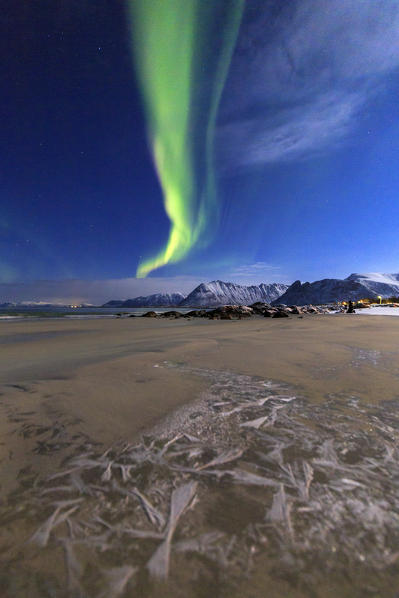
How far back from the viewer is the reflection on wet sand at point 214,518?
886 millimetres

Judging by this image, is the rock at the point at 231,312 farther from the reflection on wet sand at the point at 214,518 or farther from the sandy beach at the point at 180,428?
the reflection on wet sand at the point at 214,518

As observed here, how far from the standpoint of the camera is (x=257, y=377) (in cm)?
324

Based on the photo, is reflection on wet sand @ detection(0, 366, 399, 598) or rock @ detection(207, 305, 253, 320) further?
rock @ detection(207, 305, 253, 320)

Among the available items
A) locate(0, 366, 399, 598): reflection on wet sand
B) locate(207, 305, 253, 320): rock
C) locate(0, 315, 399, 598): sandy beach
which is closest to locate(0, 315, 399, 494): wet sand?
locate(0, 315, 399, 598): sandy beach

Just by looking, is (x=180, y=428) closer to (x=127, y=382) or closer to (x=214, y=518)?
(x=214, y=518)

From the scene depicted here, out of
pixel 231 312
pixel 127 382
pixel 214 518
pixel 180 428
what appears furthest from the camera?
pixel 231 312

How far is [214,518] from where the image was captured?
1119 mm

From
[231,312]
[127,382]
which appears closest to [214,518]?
[127,382]

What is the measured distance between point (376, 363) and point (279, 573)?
393 cm

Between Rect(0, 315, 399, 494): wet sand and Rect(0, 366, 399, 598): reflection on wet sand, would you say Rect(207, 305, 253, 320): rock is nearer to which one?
Rect(0, 315, 399, 494): wet sand

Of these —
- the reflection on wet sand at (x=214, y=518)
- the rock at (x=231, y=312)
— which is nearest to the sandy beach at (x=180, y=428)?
the reflection on wet sand at (x=214, y=518)

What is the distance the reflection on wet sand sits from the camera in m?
0.89

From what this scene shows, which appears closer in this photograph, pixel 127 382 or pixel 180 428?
pixel 180 428

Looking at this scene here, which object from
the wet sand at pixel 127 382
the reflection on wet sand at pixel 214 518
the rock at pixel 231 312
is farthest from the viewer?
the rock at pixel 231 312
